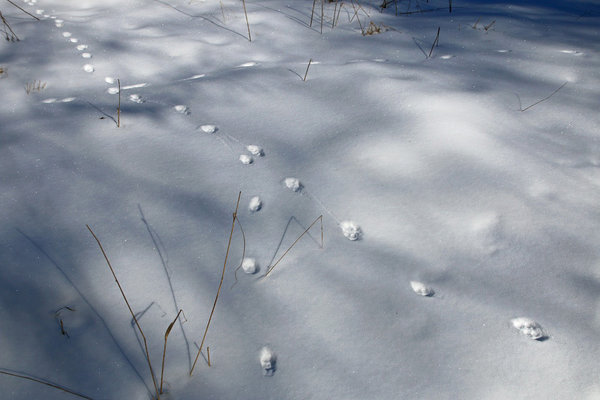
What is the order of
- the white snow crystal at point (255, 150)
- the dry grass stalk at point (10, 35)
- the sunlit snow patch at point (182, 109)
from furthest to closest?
the dry grass stalk at point (10, 35) < the sunlit snow patch at point (182, 109) < the white snow crystal at point (255, 150)

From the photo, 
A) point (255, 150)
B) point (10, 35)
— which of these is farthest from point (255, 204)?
point (10, 35)

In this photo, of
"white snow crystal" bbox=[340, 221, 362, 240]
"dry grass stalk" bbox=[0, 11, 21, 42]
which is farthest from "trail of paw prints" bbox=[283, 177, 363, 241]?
"dry grass stalk" bbox=[0, 11, 21, 42]

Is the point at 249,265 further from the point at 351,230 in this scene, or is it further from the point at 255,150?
the point at 255,150

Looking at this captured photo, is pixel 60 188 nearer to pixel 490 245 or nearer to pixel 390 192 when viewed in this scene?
pixel 390 192

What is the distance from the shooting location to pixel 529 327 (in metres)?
0.86

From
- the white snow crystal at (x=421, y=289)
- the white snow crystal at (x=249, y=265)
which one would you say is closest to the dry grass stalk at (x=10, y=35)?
the white snow crystal at (x=249, y=265)

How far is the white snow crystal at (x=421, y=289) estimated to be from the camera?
0.94m

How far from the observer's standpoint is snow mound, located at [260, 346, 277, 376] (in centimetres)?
79

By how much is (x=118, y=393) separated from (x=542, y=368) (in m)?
0.89

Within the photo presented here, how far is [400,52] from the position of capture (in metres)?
1.99

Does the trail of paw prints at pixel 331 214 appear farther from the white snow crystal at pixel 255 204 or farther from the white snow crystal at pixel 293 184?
the white snow crystal at pixel 255 204

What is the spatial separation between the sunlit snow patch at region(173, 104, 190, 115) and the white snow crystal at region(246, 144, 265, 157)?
14.6 inches

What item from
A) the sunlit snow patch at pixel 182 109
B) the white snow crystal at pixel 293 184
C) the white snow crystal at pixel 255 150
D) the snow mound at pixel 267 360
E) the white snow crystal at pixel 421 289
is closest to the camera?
the snow mound at pixel 267 360

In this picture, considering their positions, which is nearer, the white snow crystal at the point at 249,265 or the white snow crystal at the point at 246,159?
the white snow crystal at the point at 249,265
